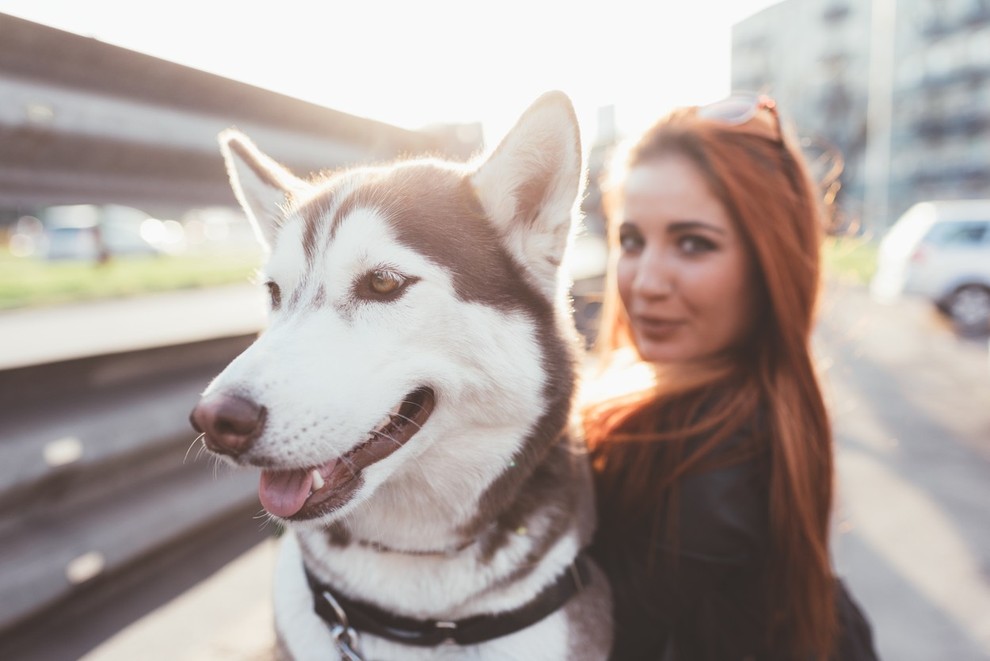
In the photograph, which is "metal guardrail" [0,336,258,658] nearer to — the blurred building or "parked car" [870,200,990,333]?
"parked car" [870,200,990,333]

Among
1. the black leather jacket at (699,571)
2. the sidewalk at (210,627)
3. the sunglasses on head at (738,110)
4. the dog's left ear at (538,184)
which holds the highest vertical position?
the sunglasses on head at (738,110)

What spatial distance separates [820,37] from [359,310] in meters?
50.5

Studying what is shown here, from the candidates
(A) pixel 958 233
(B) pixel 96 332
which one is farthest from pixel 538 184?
(A) pixel 958 233

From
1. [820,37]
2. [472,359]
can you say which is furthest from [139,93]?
[820,37]

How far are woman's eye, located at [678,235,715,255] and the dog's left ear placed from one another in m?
0.59

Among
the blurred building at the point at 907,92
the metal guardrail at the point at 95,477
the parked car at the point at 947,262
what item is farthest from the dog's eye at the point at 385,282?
the blurred building at the point at 907,92

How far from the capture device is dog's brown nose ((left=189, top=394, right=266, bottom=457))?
1.21 metres

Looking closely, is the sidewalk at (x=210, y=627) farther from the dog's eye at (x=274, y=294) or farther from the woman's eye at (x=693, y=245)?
the woman's eye at (x=693, y=245)

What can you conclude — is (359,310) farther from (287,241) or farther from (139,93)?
(139,93)

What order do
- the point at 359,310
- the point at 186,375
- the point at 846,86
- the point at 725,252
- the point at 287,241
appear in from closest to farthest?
the point at 359,310 < the point at 287,241 < the point at 725,252 < the point at 186,375 < the point at 846,86

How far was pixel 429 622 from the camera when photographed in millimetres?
1547

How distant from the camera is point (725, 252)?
7.07ft

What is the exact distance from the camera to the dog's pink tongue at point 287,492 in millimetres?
1397

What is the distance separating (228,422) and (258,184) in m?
0.97
